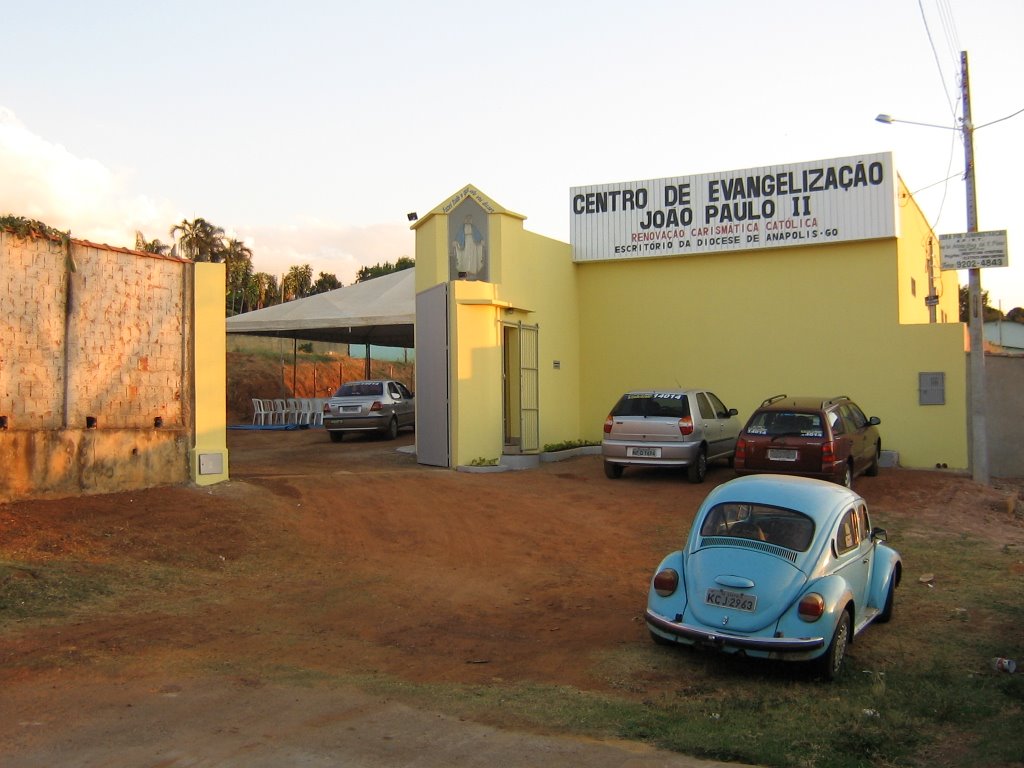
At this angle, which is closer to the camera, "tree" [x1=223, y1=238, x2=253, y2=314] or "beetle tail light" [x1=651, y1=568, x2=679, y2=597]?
"beetle tail light" [x1=651, y1=568, x2=679, y2=597]

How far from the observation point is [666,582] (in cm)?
710

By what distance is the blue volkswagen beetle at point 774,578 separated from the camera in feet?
21.3

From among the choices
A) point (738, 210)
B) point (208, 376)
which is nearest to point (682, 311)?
point (738, 210)

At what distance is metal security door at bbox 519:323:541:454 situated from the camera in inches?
725

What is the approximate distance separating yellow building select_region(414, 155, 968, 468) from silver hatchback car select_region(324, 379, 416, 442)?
5060mm

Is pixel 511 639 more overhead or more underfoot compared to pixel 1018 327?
more underfoot

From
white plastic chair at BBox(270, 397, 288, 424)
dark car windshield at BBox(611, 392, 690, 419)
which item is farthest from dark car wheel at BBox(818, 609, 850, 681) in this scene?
white plastic chair at BBox(270, 397, 288, 424)

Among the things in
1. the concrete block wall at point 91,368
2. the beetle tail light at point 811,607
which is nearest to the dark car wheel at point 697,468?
the concrete block wall at point 91,368

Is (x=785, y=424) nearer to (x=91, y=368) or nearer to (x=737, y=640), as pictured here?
(x=737, y=640)

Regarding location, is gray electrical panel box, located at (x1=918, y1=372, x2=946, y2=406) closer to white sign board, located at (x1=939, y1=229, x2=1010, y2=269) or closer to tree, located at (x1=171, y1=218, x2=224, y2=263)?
white sign board, located at (x1=939, y1=229, x2=1010, y2=269)

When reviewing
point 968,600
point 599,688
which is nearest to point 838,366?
point 968,600

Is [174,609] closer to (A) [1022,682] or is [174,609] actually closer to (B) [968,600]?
(A) [1022,682]

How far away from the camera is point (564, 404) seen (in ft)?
66.5

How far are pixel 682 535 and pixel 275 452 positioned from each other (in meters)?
11.8
